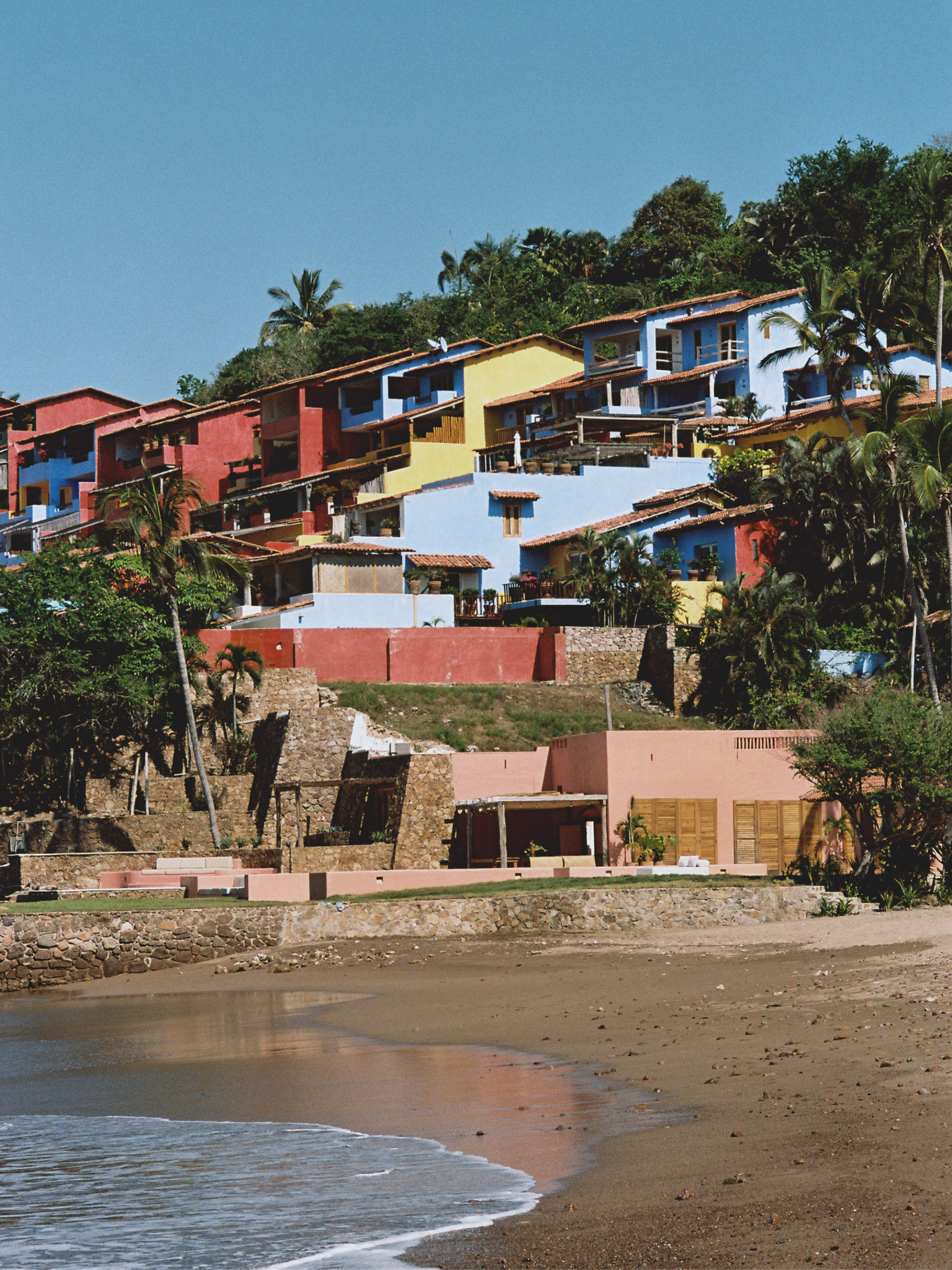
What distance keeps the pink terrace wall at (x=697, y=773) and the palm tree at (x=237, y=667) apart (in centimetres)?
1434

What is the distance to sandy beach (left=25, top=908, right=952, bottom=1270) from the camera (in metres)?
8.85

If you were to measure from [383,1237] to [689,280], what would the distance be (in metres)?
73.5

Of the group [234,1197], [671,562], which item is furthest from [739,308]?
[234,1197]

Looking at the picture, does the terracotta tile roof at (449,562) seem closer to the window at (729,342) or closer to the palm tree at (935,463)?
the window at (729,342)

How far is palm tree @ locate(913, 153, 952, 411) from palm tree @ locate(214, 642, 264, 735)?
785 inches

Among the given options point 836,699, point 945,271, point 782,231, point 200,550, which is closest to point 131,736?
point 200,550

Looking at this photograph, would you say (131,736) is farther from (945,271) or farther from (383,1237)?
(383,1237)

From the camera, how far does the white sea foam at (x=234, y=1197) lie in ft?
31.5

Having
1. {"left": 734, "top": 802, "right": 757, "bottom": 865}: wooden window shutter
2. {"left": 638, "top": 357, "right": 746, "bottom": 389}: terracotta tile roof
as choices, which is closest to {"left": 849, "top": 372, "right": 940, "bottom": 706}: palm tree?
{"left": 734, "top": 802, "right": 757, "bottom": 865}: wooden window shutter

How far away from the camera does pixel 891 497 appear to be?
3956 centimetres

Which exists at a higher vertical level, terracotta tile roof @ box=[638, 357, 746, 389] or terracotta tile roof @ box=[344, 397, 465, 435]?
terracotta tile roof @ box=[638, 357, 746, 389]

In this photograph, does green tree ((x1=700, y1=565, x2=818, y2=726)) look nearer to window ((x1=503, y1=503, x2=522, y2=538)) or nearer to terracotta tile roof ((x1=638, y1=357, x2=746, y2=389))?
window ((x1=503, y1=503, x2=522, y2=538))

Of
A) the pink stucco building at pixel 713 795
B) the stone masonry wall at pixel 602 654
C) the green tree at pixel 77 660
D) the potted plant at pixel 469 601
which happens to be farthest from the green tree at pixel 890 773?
the potted plant at pixel 469 601

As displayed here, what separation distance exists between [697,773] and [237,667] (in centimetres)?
1592
